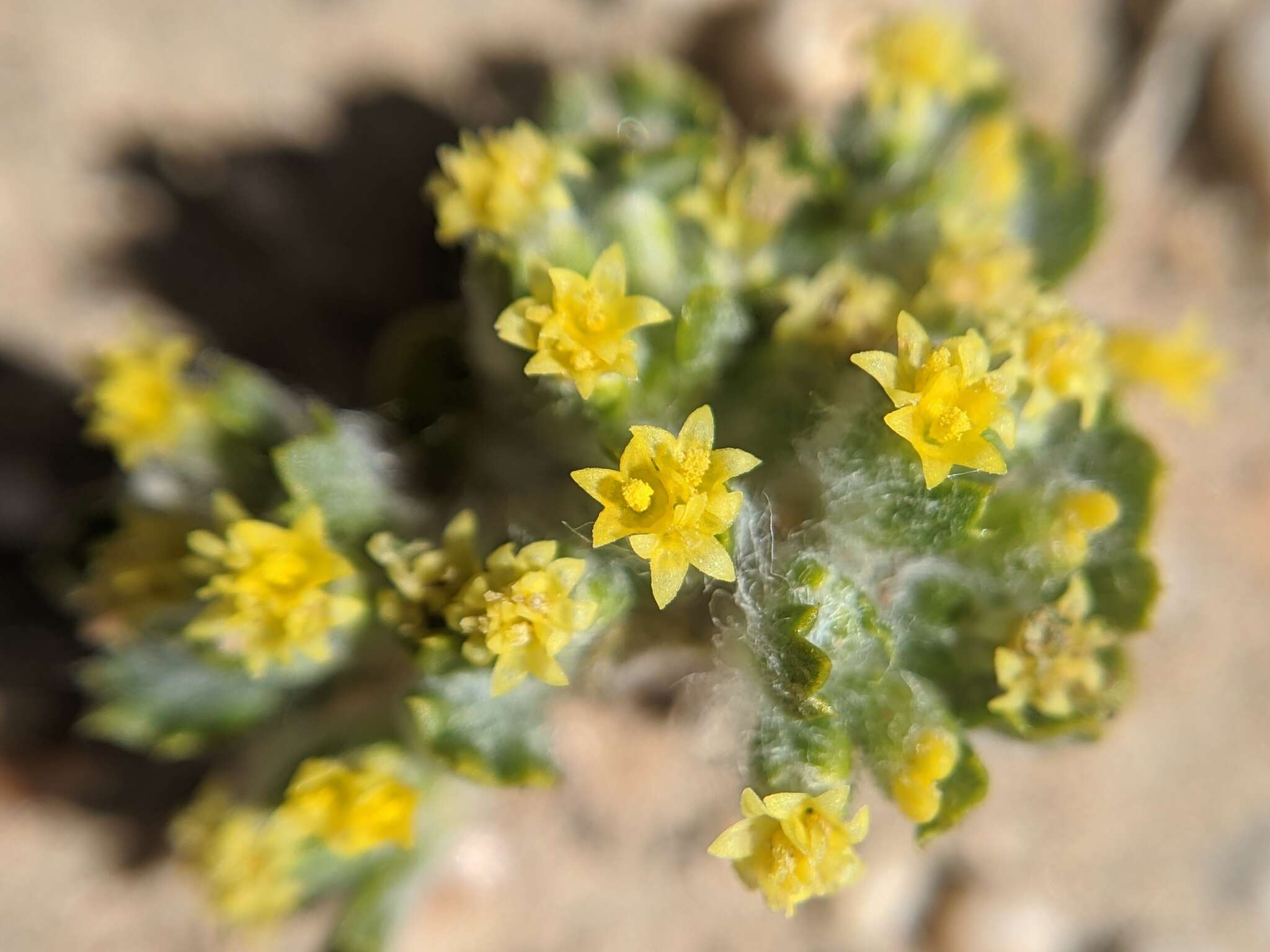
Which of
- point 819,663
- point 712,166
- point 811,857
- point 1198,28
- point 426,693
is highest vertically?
point 1198,28

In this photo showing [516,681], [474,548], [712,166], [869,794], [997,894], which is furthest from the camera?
[997,894]

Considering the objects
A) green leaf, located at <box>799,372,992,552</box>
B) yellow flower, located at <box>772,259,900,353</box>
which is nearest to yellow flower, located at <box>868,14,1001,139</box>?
yellow flower, located at <box>772,259,900,353</box>

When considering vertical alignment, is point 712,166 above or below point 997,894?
above

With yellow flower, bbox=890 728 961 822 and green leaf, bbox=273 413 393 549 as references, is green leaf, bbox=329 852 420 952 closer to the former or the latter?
green leaf, bbox=273 413 393 549

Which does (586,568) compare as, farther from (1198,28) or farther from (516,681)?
(1198,28)

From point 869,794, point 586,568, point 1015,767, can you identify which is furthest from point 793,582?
point 1015,767

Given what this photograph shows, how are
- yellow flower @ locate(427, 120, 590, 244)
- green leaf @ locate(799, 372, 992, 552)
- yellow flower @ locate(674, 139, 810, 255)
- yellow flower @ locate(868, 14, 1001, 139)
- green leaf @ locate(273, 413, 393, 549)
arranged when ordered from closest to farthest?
1. green leaf @ locate(799, 372, 992, 552)
2. green leaf @ locate(273, 413, 393, 549)
3. yellow flower @ locate(427, 120, 590, 244)
4. yellow flower @ locate(674, 139, 810, 255)
5. yellow flower @ locate(868, 14, 1001, 139)

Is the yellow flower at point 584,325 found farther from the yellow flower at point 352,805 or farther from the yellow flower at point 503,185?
the yellow flower at point 352,805

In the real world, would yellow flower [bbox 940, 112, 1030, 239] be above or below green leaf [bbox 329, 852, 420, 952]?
above

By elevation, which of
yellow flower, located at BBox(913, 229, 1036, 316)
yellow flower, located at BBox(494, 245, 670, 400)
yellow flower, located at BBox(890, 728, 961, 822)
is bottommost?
yellow flower, located at BBox(890, 728, 961, 822)
